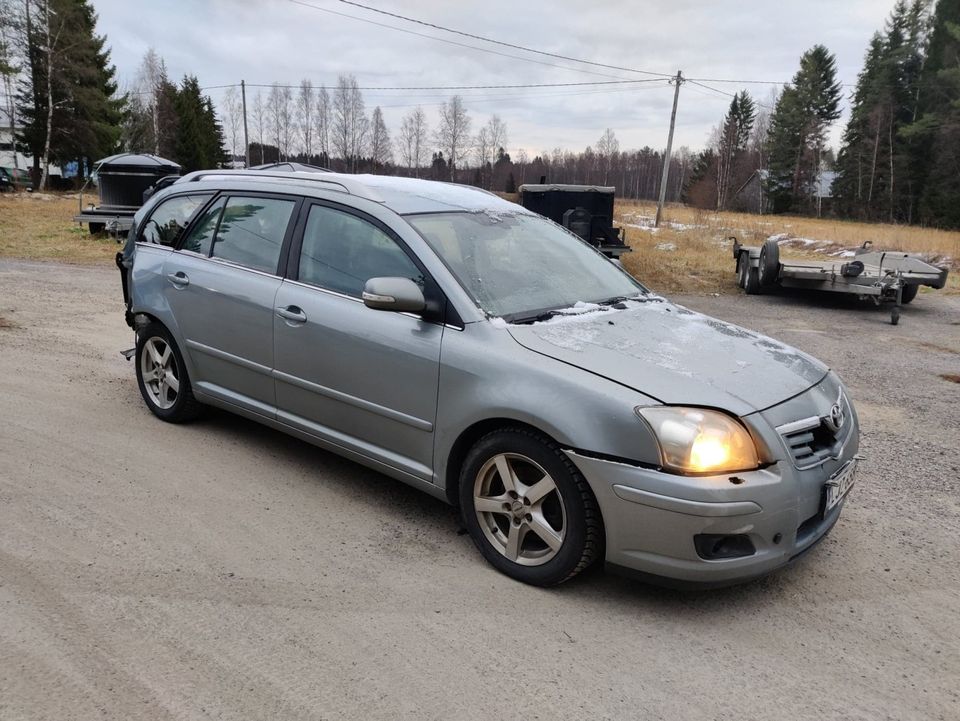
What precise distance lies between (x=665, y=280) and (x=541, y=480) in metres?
12.5

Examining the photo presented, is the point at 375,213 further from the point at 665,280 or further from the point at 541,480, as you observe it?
the point at 665,280

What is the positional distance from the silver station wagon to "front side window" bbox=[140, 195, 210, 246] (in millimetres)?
44

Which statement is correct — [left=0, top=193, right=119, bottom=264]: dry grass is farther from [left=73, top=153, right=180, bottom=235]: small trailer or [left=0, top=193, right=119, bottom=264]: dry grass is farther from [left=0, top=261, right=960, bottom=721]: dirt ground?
[left=0, top=261, right=960, bottom=721]: dirt ground

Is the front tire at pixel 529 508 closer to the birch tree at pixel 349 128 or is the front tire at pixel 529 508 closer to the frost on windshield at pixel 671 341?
the frost on windshield at pixel 671 341

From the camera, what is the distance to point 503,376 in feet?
10.3

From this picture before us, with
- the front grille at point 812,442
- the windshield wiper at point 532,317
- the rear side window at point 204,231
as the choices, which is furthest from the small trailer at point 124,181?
the front grille at point 812,442

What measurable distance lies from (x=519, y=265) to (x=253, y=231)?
176 centimetres

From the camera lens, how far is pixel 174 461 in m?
4.40

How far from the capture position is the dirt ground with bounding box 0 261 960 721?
7.97 feet

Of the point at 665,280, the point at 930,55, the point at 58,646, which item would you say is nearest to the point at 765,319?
the point at 665,280

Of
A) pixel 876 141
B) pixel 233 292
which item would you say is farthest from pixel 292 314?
pixel 876 141

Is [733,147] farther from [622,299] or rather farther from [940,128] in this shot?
[622,299]

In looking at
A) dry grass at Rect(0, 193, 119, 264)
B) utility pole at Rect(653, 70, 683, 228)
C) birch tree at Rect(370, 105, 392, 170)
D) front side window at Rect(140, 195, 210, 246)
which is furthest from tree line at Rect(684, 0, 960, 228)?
front side window at Rect(140, 195, 210, 246)

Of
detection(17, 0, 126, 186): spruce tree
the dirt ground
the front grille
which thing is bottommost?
the dirt ground
